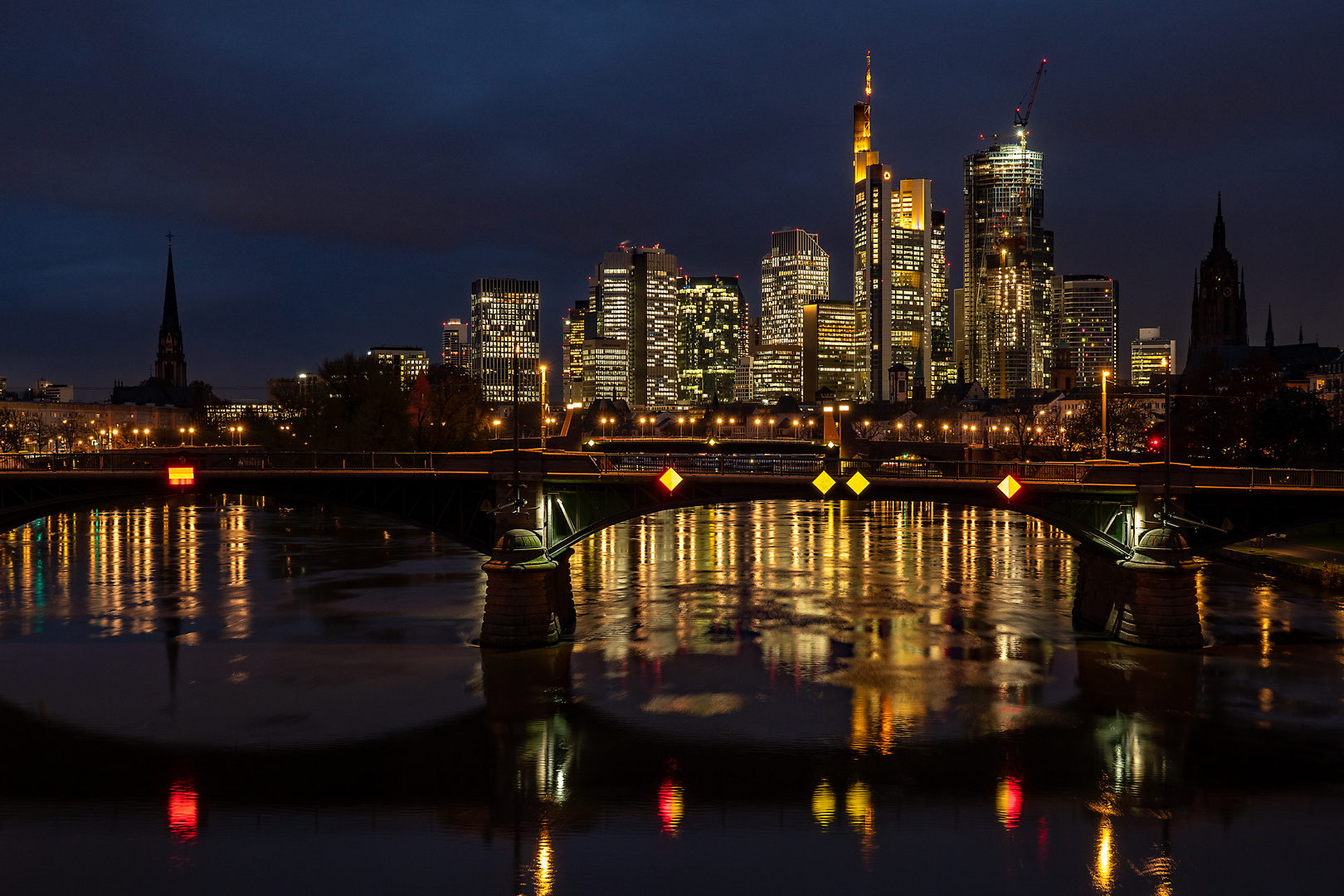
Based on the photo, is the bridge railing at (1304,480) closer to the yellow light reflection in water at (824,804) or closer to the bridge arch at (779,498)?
the bridge arch at (779,498)

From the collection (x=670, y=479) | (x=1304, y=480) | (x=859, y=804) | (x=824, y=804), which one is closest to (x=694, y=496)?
(x=670, y=479)

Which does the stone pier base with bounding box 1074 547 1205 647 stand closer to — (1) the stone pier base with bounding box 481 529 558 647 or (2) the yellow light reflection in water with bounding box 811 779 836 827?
(2) the yellow light reflection in water with bounding box 811 779 836 827

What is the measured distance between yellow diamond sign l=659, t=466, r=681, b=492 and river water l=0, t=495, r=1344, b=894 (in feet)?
24.7

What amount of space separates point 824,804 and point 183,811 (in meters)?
17.9

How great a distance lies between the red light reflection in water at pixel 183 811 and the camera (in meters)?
26.8

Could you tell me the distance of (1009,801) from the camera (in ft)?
94.0

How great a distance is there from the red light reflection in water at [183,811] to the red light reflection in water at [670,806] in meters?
12.4

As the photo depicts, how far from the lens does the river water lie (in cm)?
2511

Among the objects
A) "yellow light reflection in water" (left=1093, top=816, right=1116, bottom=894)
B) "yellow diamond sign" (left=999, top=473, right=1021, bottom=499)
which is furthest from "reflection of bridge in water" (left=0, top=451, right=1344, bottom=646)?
"yellow light reflection in water" (left=1093, top=816, right=1116, bottom=894)

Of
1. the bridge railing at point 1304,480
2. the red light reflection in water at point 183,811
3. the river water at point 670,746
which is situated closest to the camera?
the river water at point 670,746

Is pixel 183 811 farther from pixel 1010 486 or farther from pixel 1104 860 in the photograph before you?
pixel 1010 486

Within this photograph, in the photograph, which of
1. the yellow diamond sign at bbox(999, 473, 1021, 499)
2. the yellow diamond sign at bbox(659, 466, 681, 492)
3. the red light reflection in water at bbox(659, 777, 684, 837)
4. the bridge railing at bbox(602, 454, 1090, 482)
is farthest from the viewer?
the bridge railing at bbox(602, 454, 1090, 482)

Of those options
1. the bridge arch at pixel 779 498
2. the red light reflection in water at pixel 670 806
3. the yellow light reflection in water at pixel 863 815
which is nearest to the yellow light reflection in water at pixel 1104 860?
the yellow light reflection in water at pixel 863 815

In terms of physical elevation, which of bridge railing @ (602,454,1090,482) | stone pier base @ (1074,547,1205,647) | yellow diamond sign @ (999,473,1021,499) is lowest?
stone pier base @ (1074,547,1205,647)
